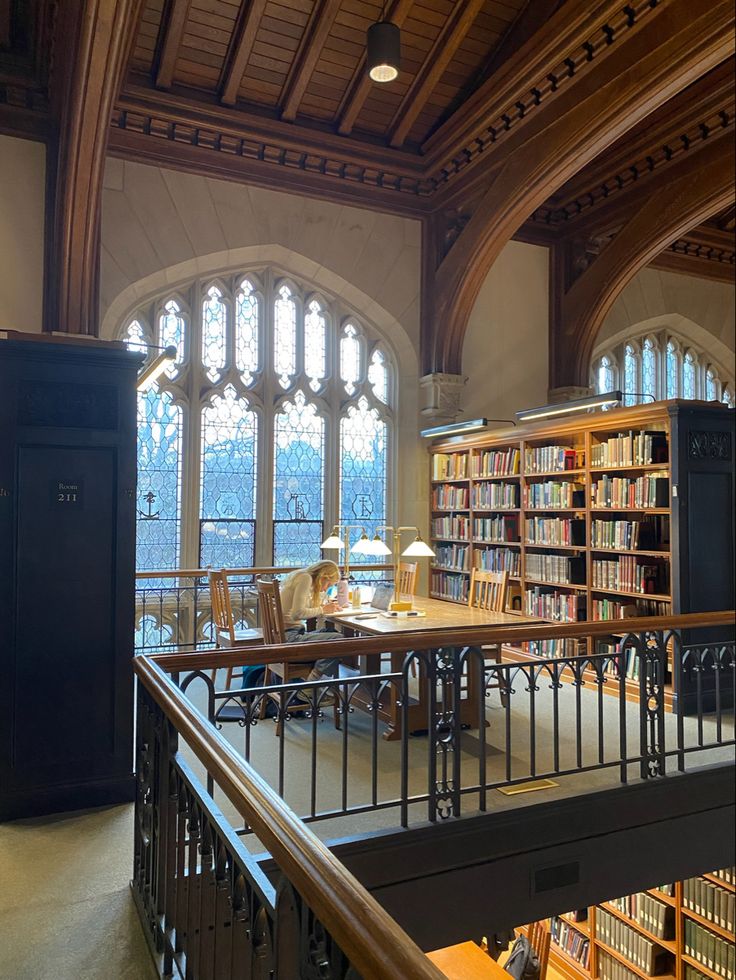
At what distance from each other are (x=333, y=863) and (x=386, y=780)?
115 inches

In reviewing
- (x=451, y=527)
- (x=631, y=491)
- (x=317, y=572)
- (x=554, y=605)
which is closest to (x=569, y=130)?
(x=631, y=491)

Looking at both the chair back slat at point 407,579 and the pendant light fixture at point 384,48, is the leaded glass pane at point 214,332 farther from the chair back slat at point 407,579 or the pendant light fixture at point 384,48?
the pendant light fixture at point 384,48

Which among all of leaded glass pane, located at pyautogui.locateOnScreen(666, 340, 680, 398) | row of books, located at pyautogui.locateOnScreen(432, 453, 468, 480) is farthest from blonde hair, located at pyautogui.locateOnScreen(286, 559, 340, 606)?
leaded glass pane, located at pyautogui.locateOnScreen(666, 340, 680, 398)

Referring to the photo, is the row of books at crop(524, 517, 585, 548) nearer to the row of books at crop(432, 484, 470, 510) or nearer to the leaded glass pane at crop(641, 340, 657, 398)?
the row of books at crop(432, 484, 470, 510)

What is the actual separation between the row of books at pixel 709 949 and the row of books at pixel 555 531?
292cm

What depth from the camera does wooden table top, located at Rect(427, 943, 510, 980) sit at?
Answer: 532 cm

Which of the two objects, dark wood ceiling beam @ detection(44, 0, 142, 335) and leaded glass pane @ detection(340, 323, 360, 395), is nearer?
dark wood ceiling beam @ detection(44, 0, 142, 335)

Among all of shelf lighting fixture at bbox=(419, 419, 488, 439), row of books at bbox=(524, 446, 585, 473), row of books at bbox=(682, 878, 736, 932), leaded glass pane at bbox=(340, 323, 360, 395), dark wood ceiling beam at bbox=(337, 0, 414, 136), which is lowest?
row of books at bbox=(682, 878, 736, 932)

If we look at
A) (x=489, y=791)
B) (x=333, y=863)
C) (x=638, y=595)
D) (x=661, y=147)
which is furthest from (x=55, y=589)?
(x=661, y=147)

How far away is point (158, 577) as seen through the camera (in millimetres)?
6742

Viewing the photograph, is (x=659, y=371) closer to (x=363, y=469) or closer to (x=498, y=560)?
(x=498, y=560)

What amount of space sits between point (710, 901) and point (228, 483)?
17.8 ft

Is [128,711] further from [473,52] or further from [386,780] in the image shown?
[473,52]

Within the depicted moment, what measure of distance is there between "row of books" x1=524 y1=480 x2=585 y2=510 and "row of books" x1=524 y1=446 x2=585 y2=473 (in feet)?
0.47
